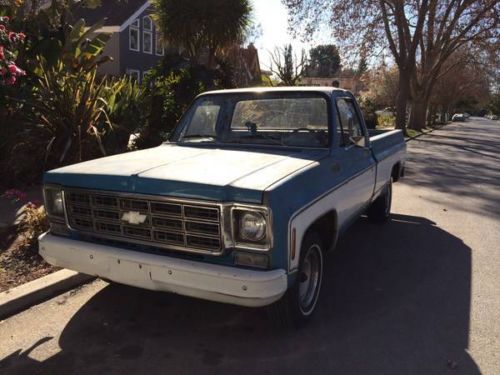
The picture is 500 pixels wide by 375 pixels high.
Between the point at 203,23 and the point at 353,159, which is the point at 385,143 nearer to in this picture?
the point at 353,159

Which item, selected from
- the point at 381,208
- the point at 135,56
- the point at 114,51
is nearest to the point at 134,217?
the point at 381,208

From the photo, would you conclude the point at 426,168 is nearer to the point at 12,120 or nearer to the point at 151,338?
the point at 12,120

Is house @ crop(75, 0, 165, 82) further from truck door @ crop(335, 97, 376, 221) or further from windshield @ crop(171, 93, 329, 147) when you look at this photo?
truck door @ crop(335, 97, 376, 221)

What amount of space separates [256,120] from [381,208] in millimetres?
2610

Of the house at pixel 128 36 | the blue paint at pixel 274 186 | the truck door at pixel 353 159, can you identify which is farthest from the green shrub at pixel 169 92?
the house at pixel 128 36

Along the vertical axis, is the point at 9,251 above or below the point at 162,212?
below

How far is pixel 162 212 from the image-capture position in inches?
128

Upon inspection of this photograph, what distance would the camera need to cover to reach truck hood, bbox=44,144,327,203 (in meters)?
3.07

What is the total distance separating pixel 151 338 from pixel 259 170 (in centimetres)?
144

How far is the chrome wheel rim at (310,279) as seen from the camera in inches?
147

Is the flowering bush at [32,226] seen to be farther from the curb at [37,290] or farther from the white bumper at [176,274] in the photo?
the white bumper at [176,274]

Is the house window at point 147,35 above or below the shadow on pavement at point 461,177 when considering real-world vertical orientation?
above

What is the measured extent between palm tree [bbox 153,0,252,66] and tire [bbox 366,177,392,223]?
983 cm

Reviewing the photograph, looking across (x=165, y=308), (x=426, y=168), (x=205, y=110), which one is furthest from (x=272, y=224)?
(x=426, y=168)
